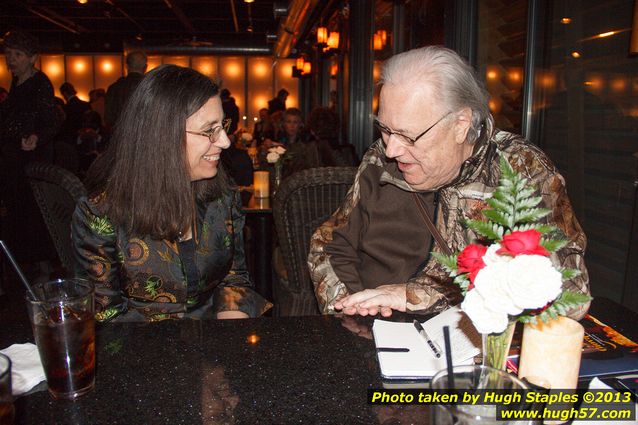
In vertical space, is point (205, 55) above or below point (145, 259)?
above

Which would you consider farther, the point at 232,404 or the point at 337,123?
the point at 337,123

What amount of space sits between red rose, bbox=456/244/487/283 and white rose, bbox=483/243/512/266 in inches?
0.4

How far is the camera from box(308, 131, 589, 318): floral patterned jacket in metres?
1.44

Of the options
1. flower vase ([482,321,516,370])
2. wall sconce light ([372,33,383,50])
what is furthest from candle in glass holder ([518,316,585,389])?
wall sconce light ([372,33,383,50])

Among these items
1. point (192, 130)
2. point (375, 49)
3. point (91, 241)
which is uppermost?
point (375, 49)

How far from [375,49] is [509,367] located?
246 inches

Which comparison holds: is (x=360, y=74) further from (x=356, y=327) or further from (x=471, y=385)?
(x=471, y=385)

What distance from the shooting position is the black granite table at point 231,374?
A: 2.72ft

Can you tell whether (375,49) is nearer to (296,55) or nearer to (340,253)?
(340,253)

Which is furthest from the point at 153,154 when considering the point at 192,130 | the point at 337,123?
the point at 337,123

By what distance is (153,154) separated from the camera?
1517 millimetres

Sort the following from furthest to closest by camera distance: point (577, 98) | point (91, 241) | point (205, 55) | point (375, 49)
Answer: point (205, 55), point (375, 49), point (577, 98), point (91, 241)

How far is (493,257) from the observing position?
28.6 inches

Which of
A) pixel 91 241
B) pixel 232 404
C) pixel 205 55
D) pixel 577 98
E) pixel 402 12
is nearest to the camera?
pixel 232 404
